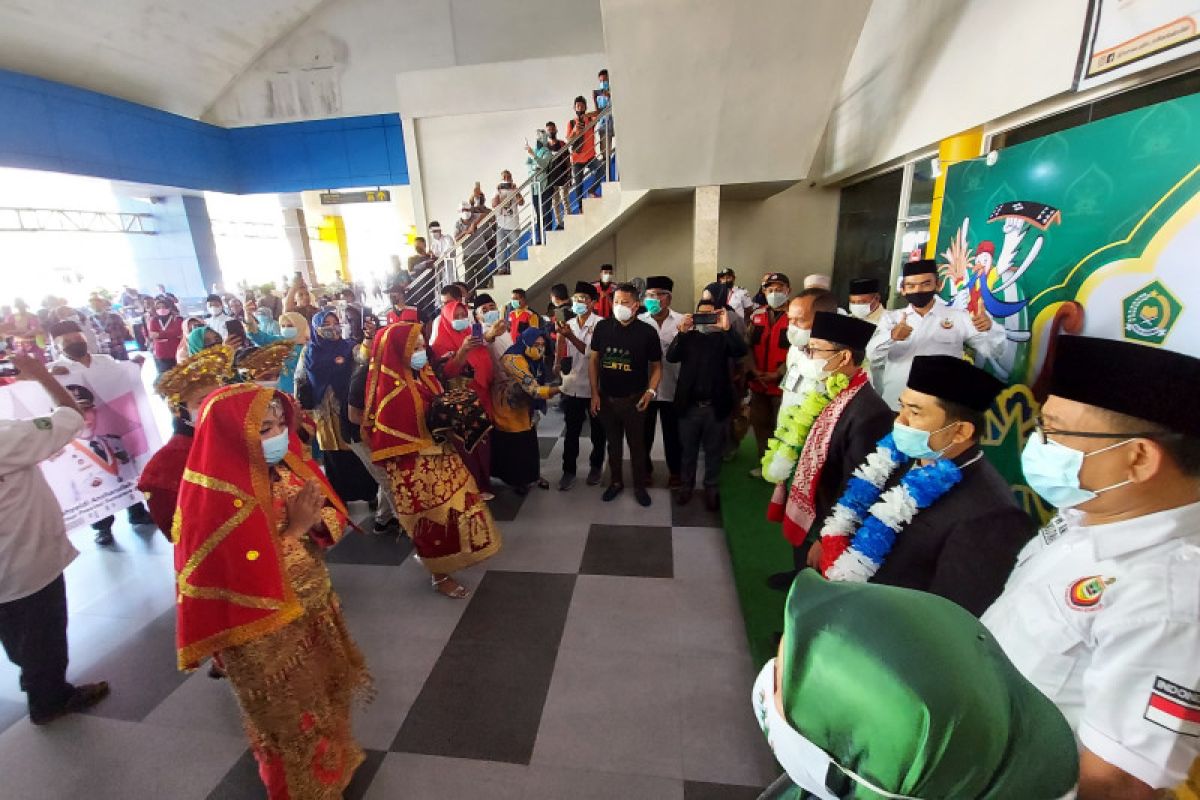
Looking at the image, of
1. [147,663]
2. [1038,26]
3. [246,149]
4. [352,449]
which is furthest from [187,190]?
[1038,26]

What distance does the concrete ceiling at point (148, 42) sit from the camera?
322 inches

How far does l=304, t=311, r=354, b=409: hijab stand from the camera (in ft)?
11.7

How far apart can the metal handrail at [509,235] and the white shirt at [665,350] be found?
12.5ft

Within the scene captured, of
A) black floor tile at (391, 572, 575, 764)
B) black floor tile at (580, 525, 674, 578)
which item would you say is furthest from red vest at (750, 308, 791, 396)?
black floor tile at (391, 572, 575, 764)

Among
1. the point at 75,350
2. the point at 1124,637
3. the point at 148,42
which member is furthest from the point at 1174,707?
the point at 148,42

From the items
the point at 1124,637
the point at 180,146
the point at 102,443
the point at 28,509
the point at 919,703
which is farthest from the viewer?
the point at 180,146

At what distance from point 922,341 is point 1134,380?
2.30 metres

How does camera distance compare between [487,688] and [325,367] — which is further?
[325,367]

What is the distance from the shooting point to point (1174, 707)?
77 centimetres

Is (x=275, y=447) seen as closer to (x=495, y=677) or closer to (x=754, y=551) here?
(x=495, y=677)

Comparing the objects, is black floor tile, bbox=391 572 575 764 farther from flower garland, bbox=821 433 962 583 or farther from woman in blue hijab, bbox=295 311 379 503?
woman in blue hijab, bbox=295 311 379 503

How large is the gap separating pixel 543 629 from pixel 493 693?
0.43 m

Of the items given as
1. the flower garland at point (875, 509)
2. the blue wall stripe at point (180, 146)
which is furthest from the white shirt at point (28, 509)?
the blue wall stripe at point (180, 146)

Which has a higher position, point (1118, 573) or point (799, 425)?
point (1118, 573)
